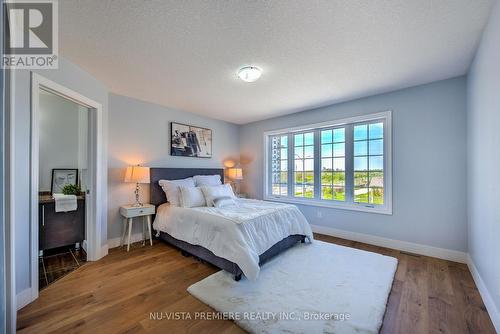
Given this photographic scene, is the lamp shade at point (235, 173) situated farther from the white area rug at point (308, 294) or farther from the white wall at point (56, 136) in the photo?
the white wall at point (56, 136)

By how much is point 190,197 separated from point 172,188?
0.42 metres

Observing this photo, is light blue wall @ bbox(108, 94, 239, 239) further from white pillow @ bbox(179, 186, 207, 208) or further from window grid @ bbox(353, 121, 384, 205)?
window grid @ bbox(353, 121, 384, 205)

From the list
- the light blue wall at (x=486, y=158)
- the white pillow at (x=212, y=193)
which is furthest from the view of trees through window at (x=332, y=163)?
the white pillow at (x=212, y=193)

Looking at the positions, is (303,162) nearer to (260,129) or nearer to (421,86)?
(260,129)

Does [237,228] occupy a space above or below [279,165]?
below

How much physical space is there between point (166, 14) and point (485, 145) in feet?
9.75

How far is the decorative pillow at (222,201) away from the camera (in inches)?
127

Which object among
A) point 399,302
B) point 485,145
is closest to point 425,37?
point 485,145

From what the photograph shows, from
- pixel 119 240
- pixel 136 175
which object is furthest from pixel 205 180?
pixel 119 240

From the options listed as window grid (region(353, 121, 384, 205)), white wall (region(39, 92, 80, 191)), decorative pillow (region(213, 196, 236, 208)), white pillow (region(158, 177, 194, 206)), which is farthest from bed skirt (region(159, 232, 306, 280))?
white wall (region(39, 92, 80, 191))

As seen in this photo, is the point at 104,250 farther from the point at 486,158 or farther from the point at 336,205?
the point at 486,158

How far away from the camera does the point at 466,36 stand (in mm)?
1866

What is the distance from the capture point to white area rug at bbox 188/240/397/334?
63.1 inches

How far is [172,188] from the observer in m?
3.45
